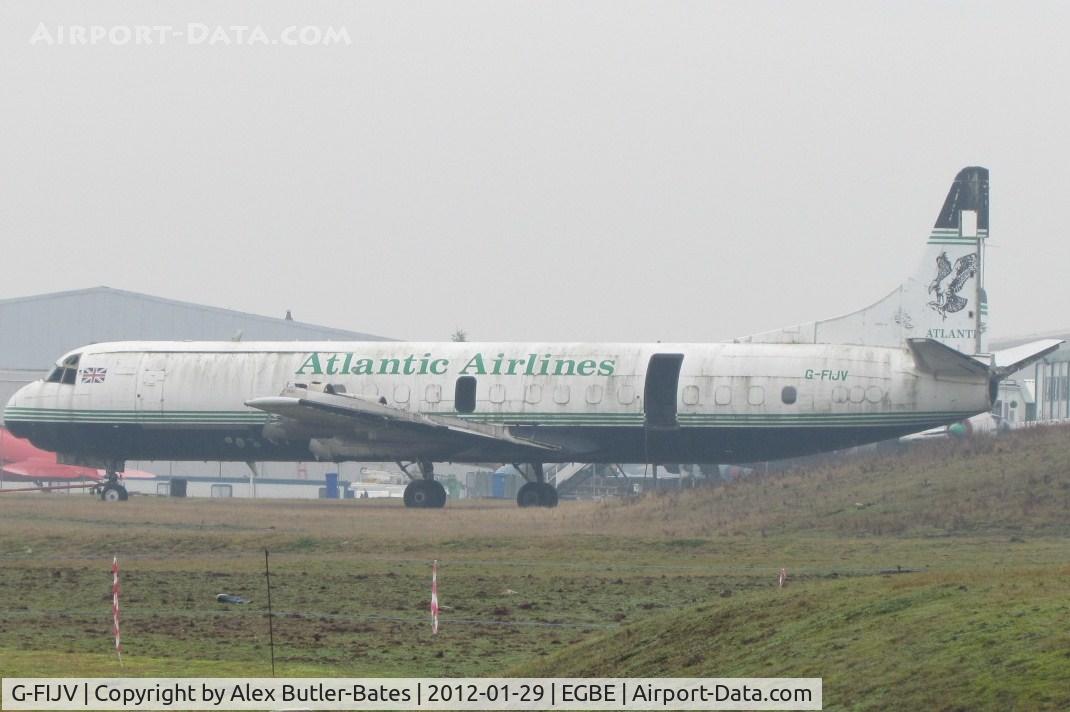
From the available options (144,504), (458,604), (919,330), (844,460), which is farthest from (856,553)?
(144,504)

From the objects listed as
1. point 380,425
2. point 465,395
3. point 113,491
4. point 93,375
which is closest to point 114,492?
point 113,491

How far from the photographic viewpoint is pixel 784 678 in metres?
17.7

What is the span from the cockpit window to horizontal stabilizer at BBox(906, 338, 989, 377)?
25088mm

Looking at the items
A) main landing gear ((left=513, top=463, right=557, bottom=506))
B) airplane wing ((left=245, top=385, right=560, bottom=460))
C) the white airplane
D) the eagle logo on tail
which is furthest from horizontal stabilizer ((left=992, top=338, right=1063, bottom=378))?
main landing gear ((left=513, top=463, right=557, bottom=506))

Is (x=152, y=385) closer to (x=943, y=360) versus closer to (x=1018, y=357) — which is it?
(x=943, y=360)

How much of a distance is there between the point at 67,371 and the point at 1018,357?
92.5ft

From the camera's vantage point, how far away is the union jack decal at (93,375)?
56.0 m

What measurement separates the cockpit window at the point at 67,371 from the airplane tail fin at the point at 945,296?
22518 millimetres

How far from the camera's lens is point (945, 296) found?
52.3 metres

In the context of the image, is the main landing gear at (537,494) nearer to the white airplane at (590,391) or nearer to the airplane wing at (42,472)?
the white airplane at (590,391)

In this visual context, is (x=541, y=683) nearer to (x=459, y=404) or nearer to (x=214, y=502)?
(x=459, y=404)

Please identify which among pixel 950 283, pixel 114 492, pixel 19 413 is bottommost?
pixel 114 492

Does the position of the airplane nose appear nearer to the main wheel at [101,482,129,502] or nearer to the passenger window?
the main wheel at [101,482,129,502]

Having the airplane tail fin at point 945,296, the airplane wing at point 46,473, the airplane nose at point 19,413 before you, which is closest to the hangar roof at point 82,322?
the airplane wing at point 46,473
